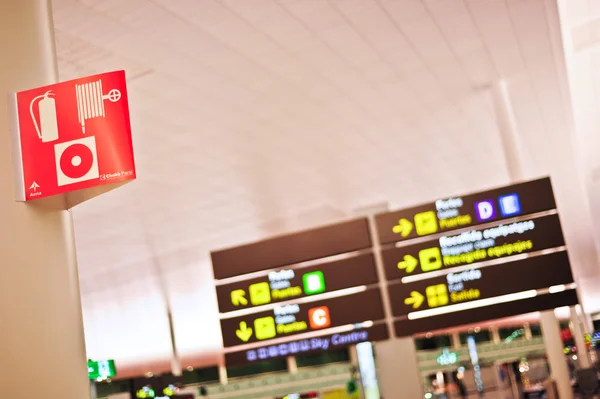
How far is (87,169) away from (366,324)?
22.4ft

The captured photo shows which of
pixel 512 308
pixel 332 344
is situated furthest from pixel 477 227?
pixel 332 344

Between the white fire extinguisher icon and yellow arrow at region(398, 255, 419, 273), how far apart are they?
642 cm

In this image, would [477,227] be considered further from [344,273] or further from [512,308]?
[344,273]

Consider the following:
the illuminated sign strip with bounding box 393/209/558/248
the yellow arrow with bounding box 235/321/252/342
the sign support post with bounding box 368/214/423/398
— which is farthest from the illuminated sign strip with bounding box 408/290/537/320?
the sign support post with bounding box 368/214/423/398

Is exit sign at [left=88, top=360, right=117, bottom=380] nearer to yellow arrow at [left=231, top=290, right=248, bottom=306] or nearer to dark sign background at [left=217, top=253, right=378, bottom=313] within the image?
yellow arrow at [left=231, top=290, right=248, bottom=306]

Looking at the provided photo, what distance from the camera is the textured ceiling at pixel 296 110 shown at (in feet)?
27.1

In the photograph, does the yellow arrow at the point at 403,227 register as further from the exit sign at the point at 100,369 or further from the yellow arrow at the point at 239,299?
the exit sign at the point at 100,369

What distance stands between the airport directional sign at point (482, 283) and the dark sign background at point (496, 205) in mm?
595

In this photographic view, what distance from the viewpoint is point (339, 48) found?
9.32 m

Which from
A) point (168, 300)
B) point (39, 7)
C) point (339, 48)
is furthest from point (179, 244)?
point (39, 7)

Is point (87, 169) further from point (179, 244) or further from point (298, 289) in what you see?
point (179, 244)

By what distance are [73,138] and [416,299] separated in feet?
21.5

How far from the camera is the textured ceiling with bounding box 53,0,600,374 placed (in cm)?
827

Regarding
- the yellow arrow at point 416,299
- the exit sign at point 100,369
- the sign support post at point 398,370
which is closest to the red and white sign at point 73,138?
the yellow arrow at point 416,299
